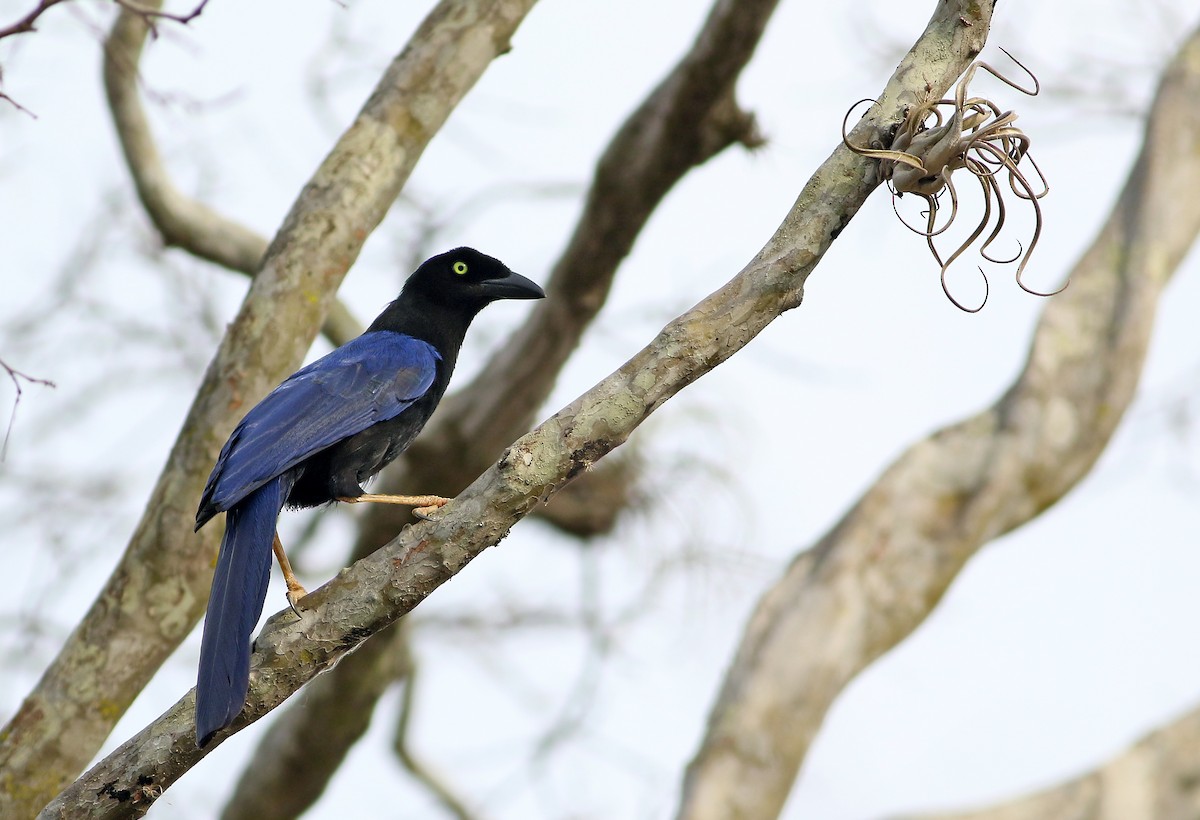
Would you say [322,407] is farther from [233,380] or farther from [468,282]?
[468,282]

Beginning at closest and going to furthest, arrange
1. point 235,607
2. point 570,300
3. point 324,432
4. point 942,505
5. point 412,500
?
1. point 235,607
2. point 412,500
3. point 324,432
4. point 942,505
5. point 570,300

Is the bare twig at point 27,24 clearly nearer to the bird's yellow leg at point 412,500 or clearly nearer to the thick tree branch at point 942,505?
the bird's yellow leg at point 412,500

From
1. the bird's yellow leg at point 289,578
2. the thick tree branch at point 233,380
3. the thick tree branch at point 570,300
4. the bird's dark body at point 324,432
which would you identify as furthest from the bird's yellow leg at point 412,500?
the thick tree branch at point 570,300

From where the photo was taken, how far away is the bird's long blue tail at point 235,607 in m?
3.02

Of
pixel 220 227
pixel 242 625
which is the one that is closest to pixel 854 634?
pixel 242 625

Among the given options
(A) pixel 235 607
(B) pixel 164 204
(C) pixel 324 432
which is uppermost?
(B) pixel 164 204

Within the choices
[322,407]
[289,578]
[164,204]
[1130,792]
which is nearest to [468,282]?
[322,407]

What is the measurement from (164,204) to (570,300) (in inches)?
84.2

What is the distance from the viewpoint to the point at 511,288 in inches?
217

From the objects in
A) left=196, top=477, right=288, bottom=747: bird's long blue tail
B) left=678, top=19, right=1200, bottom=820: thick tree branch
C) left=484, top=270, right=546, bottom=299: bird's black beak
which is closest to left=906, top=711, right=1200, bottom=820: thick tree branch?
left=678, top=19, right=1200, bottom=820: thick tree branch

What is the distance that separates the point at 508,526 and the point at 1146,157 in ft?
16.4

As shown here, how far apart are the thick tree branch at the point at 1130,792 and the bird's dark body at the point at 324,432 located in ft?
9.60

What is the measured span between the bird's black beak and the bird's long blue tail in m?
1.62

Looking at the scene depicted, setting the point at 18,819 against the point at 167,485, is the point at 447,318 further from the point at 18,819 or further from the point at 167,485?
the point at 18,819
